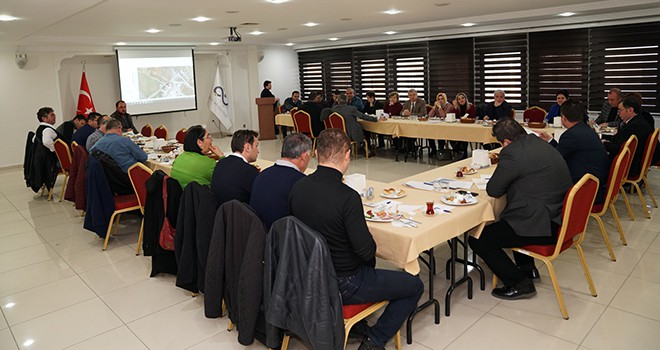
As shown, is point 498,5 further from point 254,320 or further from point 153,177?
point 254,320

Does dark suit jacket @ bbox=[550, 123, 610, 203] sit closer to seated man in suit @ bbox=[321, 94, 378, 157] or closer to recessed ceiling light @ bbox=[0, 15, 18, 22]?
seated man in suit @ bbox=[321, 94, 378, 157]

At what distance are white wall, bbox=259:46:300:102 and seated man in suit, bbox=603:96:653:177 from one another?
971 cm

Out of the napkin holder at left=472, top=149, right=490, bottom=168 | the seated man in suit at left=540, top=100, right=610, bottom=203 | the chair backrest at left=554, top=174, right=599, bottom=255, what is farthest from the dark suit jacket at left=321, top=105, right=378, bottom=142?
the chair backrest at left=554, top=174, right=599, bottom=255

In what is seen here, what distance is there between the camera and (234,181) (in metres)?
3.05

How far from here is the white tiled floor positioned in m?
2.86

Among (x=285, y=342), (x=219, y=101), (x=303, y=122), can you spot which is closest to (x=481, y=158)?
(x=285, y=342)

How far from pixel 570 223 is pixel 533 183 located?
1.03ft

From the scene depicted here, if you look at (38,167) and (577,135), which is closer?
(577,135)

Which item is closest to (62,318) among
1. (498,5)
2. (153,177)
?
(153,177)

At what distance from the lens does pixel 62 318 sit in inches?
130

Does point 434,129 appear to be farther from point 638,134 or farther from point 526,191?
point 526,191

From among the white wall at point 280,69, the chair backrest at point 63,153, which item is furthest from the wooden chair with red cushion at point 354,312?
the white wall at point 280,69

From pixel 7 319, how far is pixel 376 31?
8291 mm

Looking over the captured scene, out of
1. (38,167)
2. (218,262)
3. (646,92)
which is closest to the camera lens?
(218,262)
